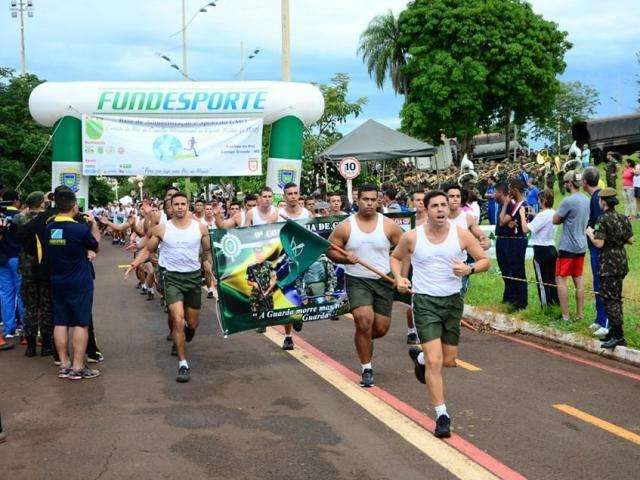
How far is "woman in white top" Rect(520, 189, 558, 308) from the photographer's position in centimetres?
1080

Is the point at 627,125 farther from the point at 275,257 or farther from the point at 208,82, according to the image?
the point at 275,257

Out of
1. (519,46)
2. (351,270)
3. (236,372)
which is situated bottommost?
(236,372)

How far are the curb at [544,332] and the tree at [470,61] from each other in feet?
117

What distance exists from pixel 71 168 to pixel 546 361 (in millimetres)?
9536

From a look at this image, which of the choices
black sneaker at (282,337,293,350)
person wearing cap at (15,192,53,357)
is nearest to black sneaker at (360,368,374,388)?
black sneaker at (282,337,293,350)

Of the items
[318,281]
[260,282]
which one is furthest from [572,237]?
[260,282]

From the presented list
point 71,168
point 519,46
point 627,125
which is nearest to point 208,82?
point 71,168

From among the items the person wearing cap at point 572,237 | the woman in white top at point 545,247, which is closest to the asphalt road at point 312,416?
the person wearing cap at point 572,237

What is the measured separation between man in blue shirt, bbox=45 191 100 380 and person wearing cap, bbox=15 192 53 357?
1.08 metres

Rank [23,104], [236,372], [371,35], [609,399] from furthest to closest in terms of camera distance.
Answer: [371,35]
[23,104]
[236,372]
[609,399]

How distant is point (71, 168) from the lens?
14836 mm

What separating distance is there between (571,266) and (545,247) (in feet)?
2.11

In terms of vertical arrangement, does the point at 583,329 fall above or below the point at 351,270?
below

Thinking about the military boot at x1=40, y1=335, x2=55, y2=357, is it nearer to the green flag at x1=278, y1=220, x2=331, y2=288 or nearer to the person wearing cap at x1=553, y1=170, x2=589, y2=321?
the green flag at x1=278, y1=220, x2=331, y2=288
